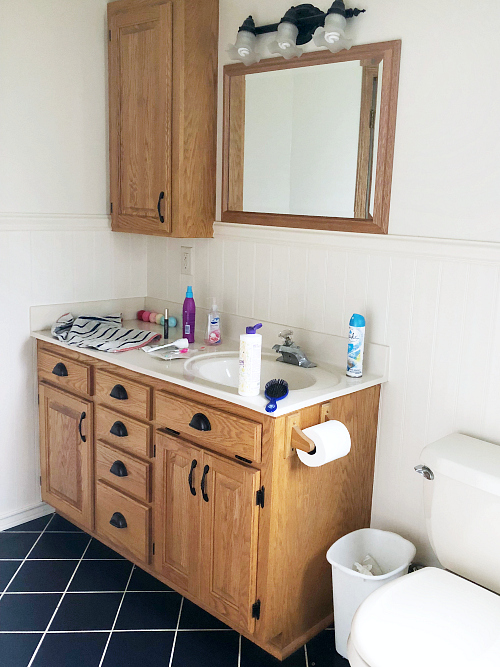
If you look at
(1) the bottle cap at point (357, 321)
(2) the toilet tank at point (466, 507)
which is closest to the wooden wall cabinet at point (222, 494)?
(1) the bottle cap at point (357, 321)

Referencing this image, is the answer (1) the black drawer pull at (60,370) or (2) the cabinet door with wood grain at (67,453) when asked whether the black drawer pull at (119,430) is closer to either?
(2) the cabinet door with wood grain at (67,453)

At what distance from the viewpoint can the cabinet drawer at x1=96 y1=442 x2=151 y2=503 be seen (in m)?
2.23

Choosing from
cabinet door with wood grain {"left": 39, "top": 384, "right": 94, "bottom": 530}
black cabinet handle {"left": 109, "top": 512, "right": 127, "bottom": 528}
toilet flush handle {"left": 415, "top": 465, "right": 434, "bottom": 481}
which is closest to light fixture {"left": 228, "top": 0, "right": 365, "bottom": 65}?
toilet flush handle {"left": 415, "top": 465, "right": 434, "bottom": 481}

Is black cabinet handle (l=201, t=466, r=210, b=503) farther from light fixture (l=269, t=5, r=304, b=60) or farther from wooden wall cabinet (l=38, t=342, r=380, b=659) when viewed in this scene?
light fixture (l=269, t=5, r=304, b=60)

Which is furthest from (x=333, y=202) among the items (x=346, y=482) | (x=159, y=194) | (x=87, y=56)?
(x=87, y=56)

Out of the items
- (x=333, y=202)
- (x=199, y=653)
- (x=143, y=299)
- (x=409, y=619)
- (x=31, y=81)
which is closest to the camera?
(x=409, y=619)

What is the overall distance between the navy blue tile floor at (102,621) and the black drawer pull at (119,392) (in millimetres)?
669

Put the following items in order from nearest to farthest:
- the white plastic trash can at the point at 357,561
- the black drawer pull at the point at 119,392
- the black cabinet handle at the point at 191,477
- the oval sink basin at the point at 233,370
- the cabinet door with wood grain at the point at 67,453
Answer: the white plastic trash can at the point at 357,561 → the black cabinet handle at the point at 191,477 → the oval sink basin at the point at 233,370 → the black drawer pull at the point at 119,392 → the cabinet door with wood grain at the point at 67,453

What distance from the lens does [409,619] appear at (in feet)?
4.91

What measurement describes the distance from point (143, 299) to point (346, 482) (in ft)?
4.51

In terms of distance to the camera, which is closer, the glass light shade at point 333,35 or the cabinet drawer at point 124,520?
the glass light shade at point 333,35

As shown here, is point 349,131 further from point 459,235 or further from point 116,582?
point 116,582

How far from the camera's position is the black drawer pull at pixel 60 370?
2504 mm

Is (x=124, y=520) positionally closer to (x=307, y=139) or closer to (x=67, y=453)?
(x=67, y=453)
